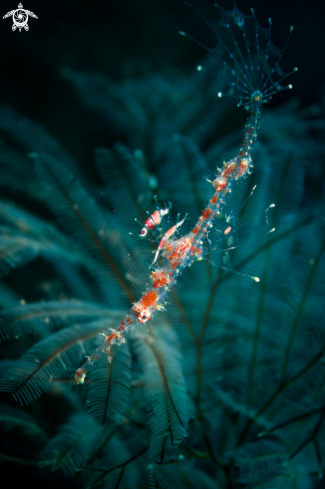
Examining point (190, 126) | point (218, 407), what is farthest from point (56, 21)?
point (218, 407)

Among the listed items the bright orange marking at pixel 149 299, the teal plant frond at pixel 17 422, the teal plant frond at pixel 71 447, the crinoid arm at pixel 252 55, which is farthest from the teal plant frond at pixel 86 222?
the crinoid arm at pixel 252 55

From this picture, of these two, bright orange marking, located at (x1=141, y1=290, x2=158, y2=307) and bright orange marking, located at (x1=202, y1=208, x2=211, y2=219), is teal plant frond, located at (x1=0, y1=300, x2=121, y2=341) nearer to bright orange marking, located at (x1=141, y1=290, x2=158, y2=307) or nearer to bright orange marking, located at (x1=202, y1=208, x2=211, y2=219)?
bright orange marking, located at (x1=141, y1=290, x2=158, y2=307)

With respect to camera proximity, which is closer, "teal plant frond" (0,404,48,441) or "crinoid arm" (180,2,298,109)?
"crinoid arm" (180,2,298,109)

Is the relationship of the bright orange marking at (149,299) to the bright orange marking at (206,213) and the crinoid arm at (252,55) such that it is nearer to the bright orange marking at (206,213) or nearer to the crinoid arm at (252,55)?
the bright orange marking at (206,213)

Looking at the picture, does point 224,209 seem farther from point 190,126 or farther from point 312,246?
point 190,126

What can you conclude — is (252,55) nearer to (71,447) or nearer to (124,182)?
(124,182)

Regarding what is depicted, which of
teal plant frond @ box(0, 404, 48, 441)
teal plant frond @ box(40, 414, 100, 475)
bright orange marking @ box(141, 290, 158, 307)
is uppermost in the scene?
bright orange marking @ box(141, 290, 158, 307)

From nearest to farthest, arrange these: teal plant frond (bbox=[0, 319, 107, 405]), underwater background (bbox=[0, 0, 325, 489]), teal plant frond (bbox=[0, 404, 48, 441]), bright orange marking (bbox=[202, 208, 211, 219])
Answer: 1. teal plant frond (bbox=[0, 319, 107, 405])
2. bright orange marking (bbox=[202, 208, 211, 219])
3. underwater background (bbox=[0, 0, 325, 489])
4. teal plant frond (bbox=[0, 404, 48, 441])

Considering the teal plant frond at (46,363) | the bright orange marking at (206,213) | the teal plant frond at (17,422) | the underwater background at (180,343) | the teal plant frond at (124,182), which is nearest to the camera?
the teal plant frond at (46,363)

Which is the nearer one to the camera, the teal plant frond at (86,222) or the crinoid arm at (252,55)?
the crinoid arm at (252,55)

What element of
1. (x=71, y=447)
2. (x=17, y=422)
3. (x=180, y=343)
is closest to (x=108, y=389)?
(x=71, y=447)
